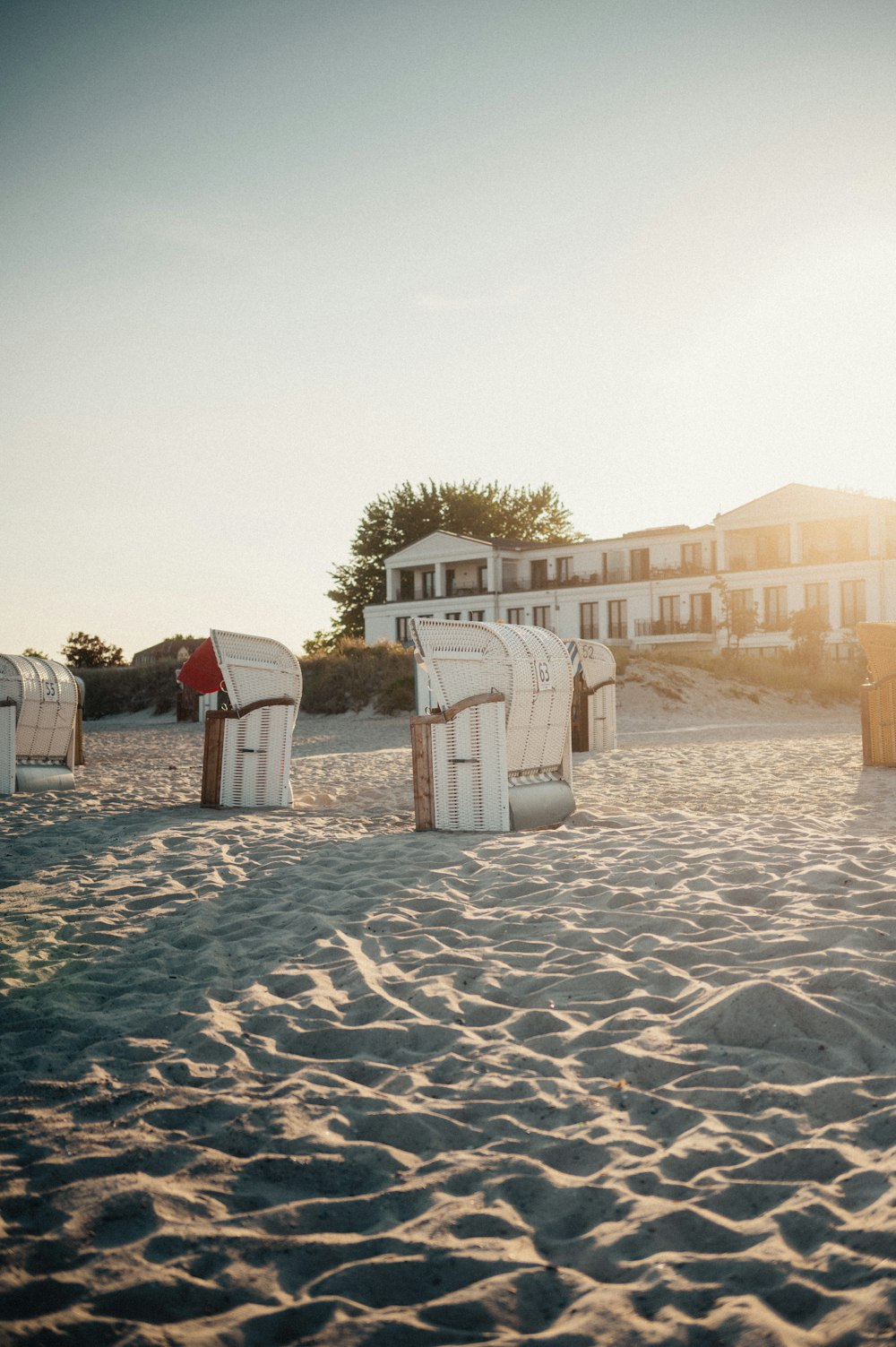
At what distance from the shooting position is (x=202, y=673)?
1280 centimetres

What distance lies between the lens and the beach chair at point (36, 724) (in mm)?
10945

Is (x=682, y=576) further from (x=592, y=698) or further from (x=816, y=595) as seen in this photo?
(x=592, y=698)

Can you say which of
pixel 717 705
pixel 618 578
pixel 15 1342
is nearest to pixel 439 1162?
pixel 15 1342

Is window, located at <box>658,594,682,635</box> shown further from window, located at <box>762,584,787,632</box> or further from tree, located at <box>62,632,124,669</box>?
tree, located at <box>62,632,124,669</box>

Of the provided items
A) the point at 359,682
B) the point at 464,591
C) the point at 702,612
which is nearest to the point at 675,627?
the point at 702,612

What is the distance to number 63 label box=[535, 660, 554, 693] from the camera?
8.42 metres

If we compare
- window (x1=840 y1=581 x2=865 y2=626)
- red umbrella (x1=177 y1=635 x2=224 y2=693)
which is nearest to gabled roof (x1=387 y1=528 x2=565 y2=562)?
window (x1=840 y1=581 x2=865 y2=626)

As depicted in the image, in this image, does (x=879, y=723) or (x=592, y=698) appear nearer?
(x=879, y=723)

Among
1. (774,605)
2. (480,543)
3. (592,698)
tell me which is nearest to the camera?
(592,698)

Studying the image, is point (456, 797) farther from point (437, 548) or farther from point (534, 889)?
point (437, 548)

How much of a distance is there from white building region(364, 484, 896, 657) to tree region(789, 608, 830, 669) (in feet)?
14.5

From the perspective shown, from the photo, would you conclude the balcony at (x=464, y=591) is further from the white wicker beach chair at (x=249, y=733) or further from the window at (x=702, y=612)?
the white wicker beach chair at (x=249, y=733)

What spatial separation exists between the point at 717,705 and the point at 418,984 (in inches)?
1012

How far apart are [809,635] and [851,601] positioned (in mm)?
11165
